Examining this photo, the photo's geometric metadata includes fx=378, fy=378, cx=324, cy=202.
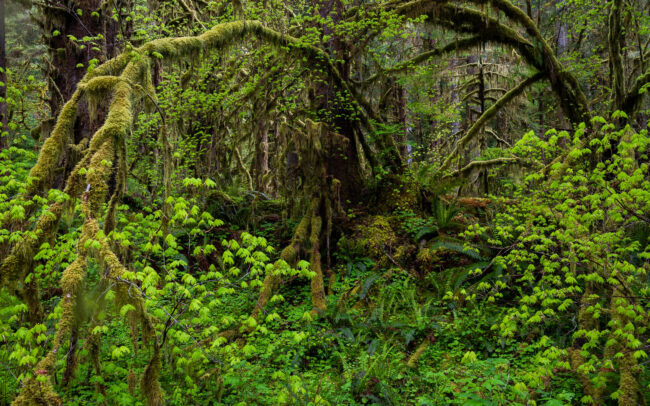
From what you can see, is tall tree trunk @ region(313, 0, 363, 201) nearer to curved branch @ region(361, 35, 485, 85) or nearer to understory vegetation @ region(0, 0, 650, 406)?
understory vegetation @ region(0, 0, 650, 406)

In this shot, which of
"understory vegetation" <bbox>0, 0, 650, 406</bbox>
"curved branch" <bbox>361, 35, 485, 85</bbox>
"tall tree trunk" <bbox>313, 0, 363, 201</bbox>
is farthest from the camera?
"tall tree trunk" <bbox>313, 0, 363, 201</bbox>

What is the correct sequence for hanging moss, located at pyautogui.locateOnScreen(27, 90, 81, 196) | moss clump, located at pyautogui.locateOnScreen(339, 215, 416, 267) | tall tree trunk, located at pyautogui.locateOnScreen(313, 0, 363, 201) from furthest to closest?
1. tall tree trunk, located at pyautogui.locateOnScreen(313, 0, 363, 201)
2. moss clump, located at pyautogui.locateOnScreen(339, 215, 416, 267)
3. hanging moss, located at pyautogui.locateOnScreen(27, 90, 81, 196)

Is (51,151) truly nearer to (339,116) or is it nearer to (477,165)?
(339,116)

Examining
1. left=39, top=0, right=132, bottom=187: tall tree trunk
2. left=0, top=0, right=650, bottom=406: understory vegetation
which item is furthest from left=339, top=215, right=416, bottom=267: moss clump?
left=39, top=0, right=132, bottom=187: tall tree trunk

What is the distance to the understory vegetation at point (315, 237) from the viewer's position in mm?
3750

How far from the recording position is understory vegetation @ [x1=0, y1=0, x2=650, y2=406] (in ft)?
12.3

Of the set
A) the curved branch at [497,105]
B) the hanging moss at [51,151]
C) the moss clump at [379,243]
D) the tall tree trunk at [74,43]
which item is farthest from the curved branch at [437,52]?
the hanging moss at [51,151]

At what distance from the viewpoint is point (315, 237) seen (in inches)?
309

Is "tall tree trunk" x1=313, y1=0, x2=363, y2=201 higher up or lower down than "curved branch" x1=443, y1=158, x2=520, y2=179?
higher up

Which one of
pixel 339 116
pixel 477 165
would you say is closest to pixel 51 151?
pixel 339 116

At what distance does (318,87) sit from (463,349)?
645cm

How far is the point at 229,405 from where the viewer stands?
4.78 m

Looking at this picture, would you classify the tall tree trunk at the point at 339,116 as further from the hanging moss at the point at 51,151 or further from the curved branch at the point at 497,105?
the hanging moss at the point at 51,151

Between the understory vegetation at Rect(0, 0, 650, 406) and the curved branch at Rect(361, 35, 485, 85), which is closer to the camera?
the understory vegetation at Rect(0, 0, 650, 406)
